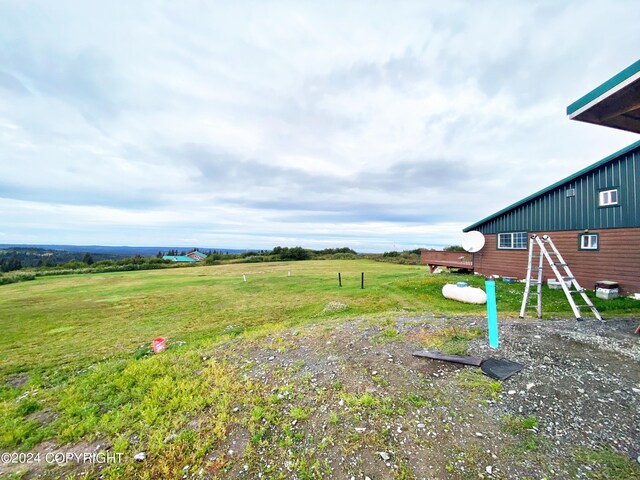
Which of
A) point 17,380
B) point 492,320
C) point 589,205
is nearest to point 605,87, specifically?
point 492,320

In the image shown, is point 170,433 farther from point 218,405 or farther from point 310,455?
point 310,455

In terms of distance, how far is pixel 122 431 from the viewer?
4020 millimetres

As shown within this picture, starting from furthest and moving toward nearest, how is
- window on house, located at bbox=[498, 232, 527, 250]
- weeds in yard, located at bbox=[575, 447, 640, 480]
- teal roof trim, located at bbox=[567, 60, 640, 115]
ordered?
window on house, located at bbox=[498, 232, 527, 250] → teal roof trim, located at bbox=[567, 60, 640, 115] → weeds in yard, located at bbox=[575, 447, 640, 480]

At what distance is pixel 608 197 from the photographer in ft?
42.0

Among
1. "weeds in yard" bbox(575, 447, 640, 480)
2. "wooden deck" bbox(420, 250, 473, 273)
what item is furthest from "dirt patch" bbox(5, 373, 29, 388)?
"wooden deck" bbox(420, 250, 473, 273)

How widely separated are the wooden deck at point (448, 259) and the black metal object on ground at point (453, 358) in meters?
18.8

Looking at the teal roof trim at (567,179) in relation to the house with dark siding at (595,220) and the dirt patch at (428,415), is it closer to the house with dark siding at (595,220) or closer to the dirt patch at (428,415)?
the house with dark siding at (595,220)

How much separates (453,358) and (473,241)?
17408mm

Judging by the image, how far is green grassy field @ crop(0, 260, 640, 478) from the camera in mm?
4133

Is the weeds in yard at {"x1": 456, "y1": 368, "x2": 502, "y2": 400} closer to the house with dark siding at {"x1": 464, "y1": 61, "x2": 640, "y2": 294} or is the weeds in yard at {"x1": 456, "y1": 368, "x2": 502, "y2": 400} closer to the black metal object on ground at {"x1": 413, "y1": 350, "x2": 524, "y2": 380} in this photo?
the black metal object on ground at {"x1": 413, "y1": 350, "x2": 524, "y2": 380}

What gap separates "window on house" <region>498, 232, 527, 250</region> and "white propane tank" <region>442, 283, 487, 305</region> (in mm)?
6880

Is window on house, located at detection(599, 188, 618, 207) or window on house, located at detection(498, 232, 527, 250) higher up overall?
window on house, located at detection(599, 188, 618, 207)

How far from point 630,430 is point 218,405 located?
5.74m

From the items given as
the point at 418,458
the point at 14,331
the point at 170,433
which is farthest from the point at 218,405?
the point at 14,331
